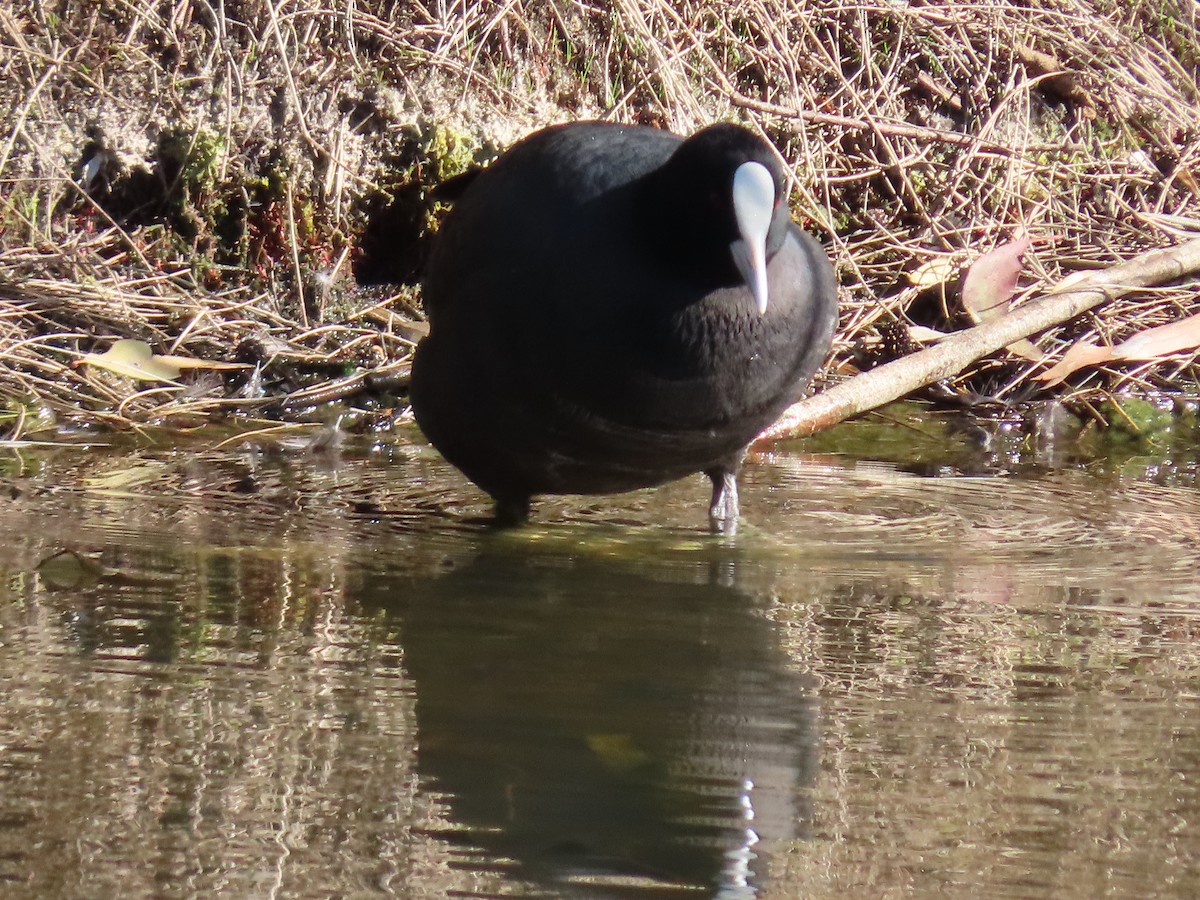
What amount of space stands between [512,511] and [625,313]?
69cm

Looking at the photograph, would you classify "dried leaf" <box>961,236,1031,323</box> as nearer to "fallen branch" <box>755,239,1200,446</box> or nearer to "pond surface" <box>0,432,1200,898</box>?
"fallen branch" <box>755,239,1200,446</box>

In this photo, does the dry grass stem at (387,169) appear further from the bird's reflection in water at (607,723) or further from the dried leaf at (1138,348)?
the bird's reflection in water at (607,723)

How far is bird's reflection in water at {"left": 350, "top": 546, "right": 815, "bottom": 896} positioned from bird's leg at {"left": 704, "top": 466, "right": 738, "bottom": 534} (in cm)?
48

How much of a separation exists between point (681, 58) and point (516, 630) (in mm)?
3067

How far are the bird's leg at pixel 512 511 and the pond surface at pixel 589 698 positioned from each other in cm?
6

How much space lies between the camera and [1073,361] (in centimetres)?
447

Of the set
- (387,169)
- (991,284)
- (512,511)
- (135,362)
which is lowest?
(512,511)

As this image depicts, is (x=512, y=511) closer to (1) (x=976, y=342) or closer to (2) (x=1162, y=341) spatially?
(1) (x=976, y=342)

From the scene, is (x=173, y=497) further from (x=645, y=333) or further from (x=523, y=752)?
(x=523, y=752)

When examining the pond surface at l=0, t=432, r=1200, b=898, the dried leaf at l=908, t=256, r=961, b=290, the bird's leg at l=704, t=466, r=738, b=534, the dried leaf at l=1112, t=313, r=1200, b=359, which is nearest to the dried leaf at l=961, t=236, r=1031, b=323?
the dried leaf at l=908, t=256, r=961, b=290

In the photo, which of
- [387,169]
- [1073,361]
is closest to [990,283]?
[1073,361]

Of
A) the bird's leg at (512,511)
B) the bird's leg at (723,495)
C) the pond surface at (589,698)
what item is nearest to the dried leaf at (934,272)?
the pond surface at (589,698)

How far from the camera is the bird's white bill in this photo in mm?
2537

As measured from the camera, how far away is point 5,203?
4.52 meters
